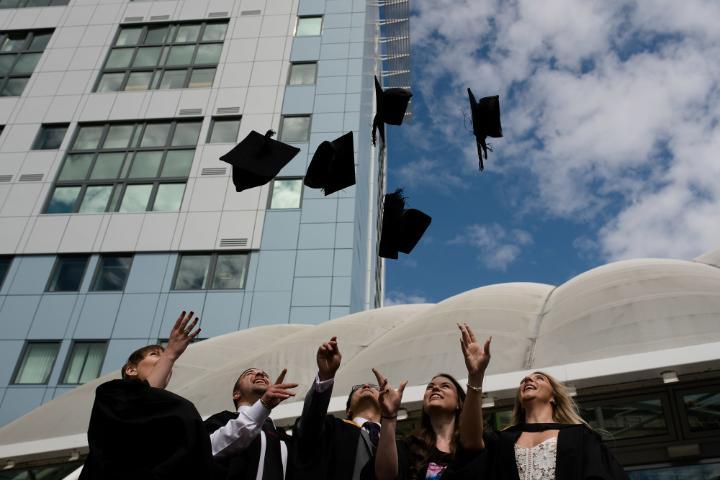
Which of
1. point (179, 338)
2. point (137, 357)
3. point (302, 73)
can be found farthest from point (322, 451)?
point (302, 73)

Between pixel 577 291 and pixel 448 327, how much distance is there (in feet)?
6.86

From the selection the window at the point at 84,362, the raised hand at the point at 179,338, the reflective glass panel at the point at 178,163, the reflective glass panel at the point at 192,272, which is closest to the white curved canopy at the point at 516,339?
the raised hand at the point at 179,338

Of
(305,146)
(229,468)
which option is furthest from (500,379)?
(305,146)

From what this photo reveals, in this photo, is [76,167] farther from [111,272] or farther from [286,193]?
[286,193]

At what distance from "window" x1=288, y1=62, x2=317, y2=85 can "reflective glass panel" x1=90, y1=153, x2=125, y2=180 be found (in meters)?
7.05

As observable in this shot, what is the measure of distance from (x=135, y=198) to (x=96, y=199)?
142 cm

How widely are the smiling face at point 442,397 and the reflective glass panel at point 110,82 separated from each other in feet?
75.4

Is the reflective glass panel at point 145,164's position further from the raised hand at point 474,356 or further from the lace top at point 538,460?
the lace top at point 538,460

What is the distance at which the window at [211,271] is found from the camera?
1788cm

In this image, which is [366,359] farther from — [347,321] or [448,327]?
[347,321]

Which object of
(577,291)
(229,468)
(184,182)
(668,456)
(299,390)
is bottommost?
(229,468)

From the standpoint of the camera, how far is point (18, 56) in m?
24.2

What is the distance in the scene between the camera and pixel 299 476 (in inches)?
120

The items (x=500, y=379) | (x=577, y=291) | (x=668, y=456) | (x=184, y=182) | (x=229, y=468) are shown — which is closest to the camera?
(x=229, y=468)
